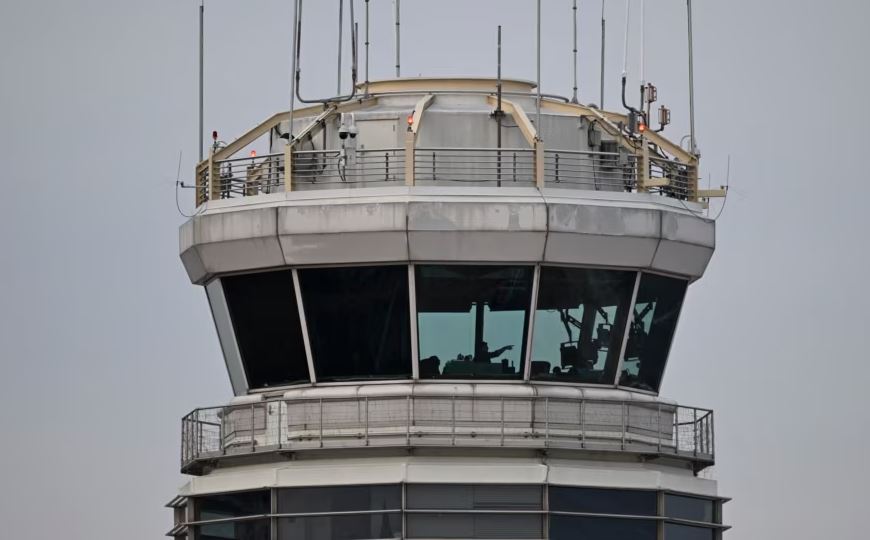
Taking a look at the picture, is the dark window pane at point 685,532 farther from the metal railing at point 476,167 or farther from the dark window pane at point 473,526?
the metal railing at point 476,167

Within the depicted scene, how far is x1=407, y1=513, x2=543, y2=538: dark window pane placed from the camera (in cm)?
6888

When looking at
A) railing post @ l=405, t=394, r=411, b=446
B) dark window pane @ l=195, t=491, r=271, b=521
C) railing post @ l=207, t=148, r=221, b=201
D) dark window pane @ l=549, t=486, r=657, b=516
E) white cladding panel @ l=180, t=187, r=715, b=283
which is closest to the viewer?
railing post @ l=405, t=394, r=411, b=446

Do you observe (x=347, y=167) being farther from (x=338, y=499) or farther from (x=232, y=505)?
(x=232, y=505)

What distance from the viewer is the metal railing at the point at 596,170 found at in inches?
2788

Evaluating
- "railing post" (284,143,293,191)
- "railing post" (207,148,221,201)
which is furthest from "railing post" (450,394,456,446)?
"railing post" (207,148,221,201)

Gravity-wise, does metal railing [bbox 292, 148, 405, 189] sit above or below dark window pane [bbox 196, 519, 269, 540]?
above

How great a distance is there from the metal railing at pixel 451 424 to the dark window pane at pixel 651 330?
861mm

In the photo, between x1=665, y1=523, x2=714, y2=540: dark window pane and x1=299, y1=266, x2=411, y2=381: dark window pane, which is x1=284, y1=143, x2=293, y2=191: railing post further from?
x1=665, y1=523, x2=714, y2=540: dark window pane

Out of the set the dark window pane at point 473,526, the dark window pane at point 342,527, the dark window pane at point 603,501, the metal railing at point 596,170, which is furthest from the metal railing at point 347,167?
the dark window pane at point 603,501

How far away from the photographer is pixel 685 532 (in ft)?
233

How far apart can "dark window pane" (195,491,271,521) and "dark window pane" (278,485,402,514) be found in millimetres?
534

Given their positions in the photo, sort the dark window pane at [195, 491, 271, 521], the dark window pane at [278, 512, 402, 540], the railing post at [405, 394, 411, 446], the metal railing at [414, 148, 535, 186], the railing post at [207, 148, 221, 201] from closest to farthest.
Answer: the railing post at [405, 394, 411, 446] → the dark window pane at [278, 512, 402, 540] → the dark window pane at [195, 491, 271, 521] → the metal railing at [414, 148, 535, 186] → the railing post at [207, 148, 221, 201]

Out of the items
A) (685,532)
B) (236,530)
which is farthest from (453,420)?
(685,532)

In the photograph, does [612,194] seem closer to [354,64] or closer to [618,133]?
[618,133]
